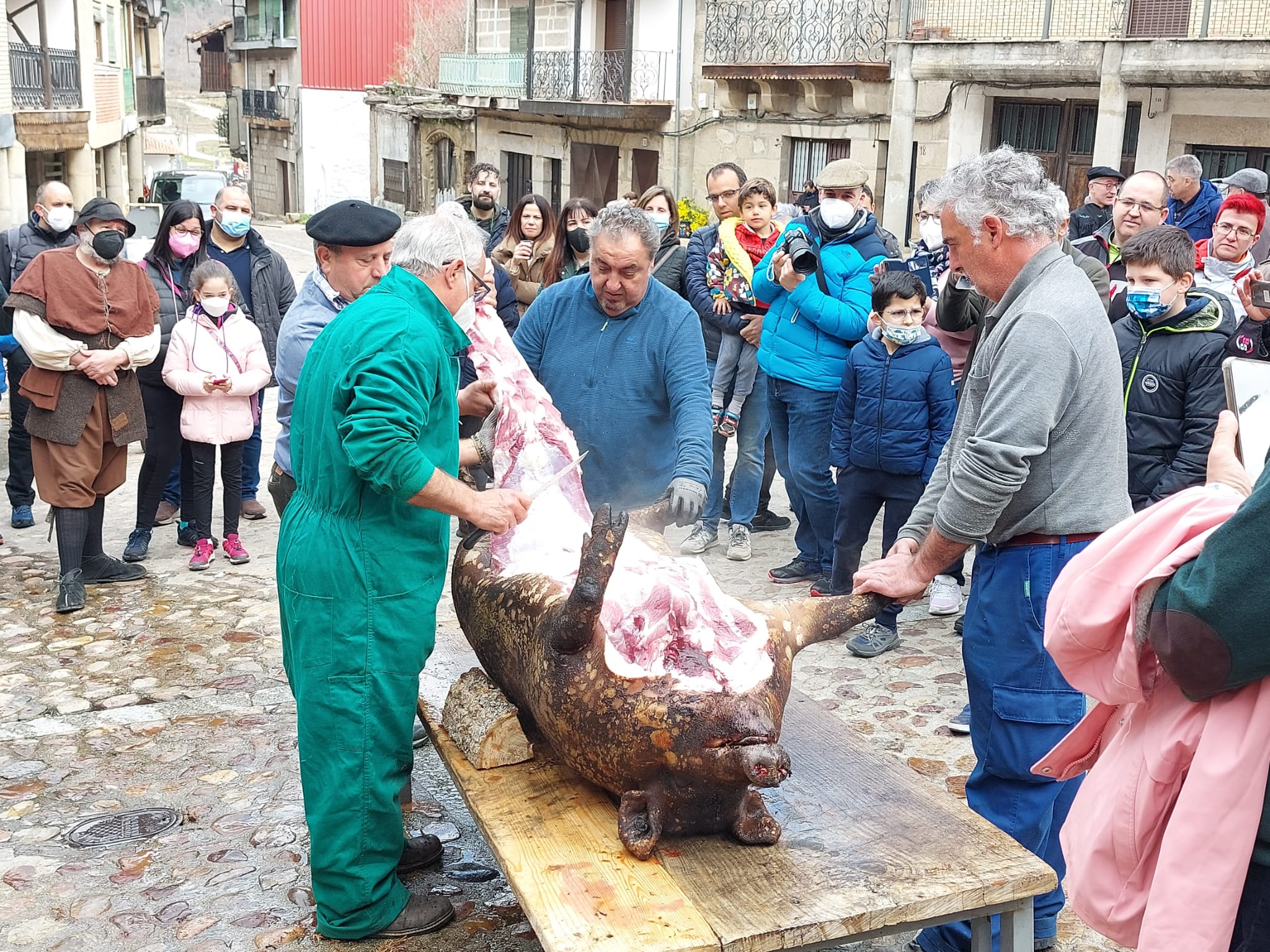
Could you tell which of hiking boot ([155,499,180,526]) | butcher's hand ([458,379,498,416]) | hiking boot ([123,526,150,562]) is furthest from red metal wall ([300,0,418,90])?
butcher's hand ([458,379,498,416])

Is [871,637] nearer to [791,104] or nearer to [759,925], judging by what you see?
[759,925]

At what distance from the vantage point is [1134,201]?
24.3ft

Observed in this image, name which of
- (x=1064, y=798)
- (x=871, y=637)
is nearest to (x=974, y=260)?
(x=1064, y=798)

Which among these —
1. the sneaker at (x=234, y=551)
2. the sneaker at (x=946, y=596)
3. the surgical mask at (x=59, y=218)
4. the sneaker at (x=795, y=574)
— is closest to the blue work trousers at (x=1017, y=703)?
the sneaker at (x=946, y=596)

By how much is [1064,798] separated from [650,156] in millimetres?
23606

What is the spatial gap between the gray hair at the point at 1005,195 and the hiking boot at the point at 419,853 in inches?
101

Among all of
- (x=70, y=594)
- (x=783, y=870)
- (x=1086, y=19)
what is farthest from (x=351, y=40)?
(x=783, y=870)

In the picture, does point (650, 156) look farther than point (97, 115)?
No

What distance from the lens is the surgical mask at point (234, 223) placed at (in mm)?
7918

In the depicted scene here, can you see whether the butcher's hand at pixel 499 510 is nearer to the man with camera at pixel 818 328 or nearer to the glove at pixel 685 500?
the glove at pixel 685 500

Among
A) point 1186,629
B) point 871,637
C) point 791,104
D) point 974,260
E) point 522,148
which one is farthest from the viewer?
point 522,148

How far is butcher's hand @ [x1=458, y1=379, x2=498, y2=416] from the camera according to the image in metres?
4.46

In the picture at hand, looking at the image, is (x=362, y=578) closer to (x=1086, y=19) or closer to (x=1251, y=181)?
(x=1251, y=181)

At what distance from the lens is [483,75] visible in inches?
1259
